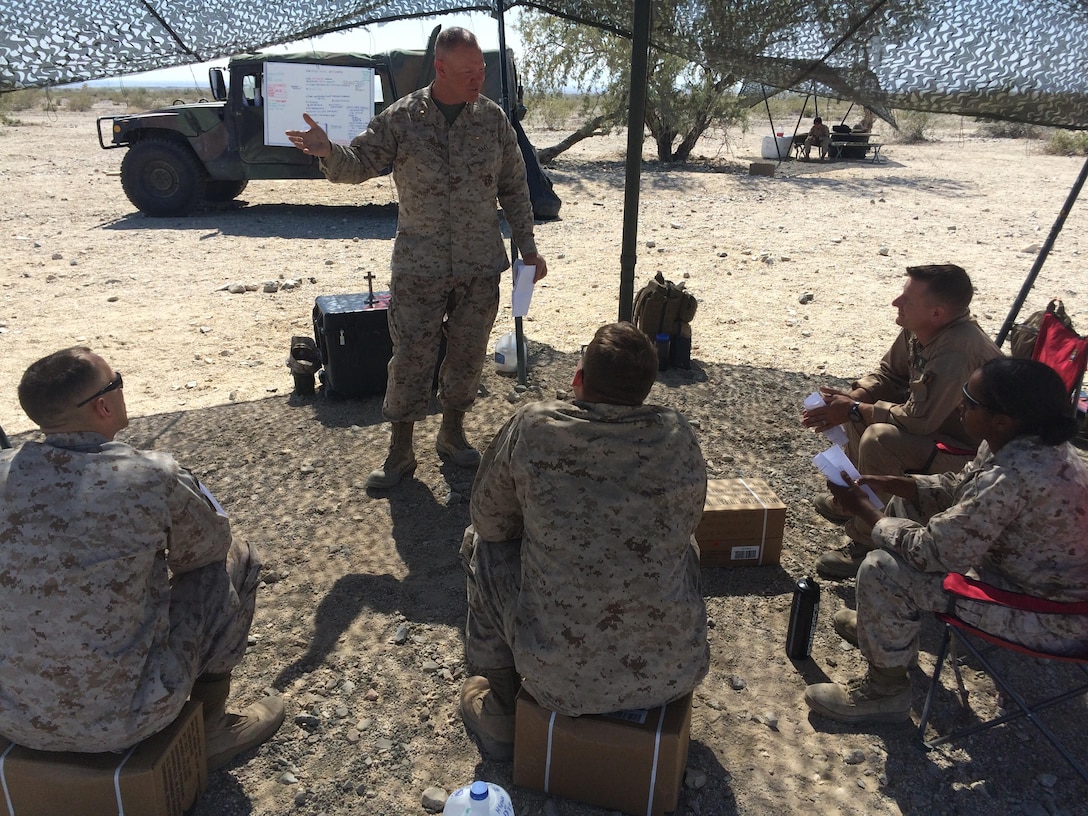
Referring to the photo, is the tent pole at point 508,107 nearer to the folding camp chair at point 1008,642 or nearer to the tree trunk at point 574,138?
the folding camp chair at point 1008,642

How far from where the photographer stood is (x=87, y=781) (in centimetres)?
186

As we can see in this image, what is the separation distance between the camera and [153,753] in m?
1.92

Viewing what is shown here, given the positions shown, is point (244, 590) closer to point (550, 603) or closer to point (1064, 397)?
point (550, 603)

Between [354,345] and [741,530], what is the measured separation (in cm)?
249

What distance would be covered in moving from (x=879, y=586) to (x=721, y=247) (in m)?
7.08

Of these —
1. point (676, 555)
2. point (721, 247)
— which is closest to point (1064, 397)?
point (676, 555)

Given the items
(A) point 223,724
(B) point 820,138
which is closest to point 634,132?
(A) point 223,724

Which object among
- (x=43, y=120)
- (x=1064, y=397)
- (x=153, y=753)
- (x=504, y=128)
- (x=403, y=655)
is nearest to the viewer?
(x=153, y=753)

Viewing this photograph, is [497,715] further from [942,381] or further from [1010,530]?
[942,381]

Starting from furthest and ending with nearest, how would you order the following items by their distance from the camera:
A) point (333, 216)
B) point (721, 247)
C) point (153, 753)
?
point (333, 216), point (721, 247), point (153, 753)

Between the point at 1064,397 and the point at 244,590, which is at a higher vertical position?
the point at 1064,397

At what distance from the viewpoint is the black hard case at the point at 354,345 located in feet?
15.1

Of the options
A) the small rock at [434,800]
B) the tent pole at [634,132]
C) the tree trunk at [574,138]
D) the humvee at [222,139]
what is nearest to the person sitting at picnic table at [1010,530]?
the small rock at [434,800]

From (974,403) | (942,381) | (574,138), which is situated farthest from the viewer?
(574,138)
